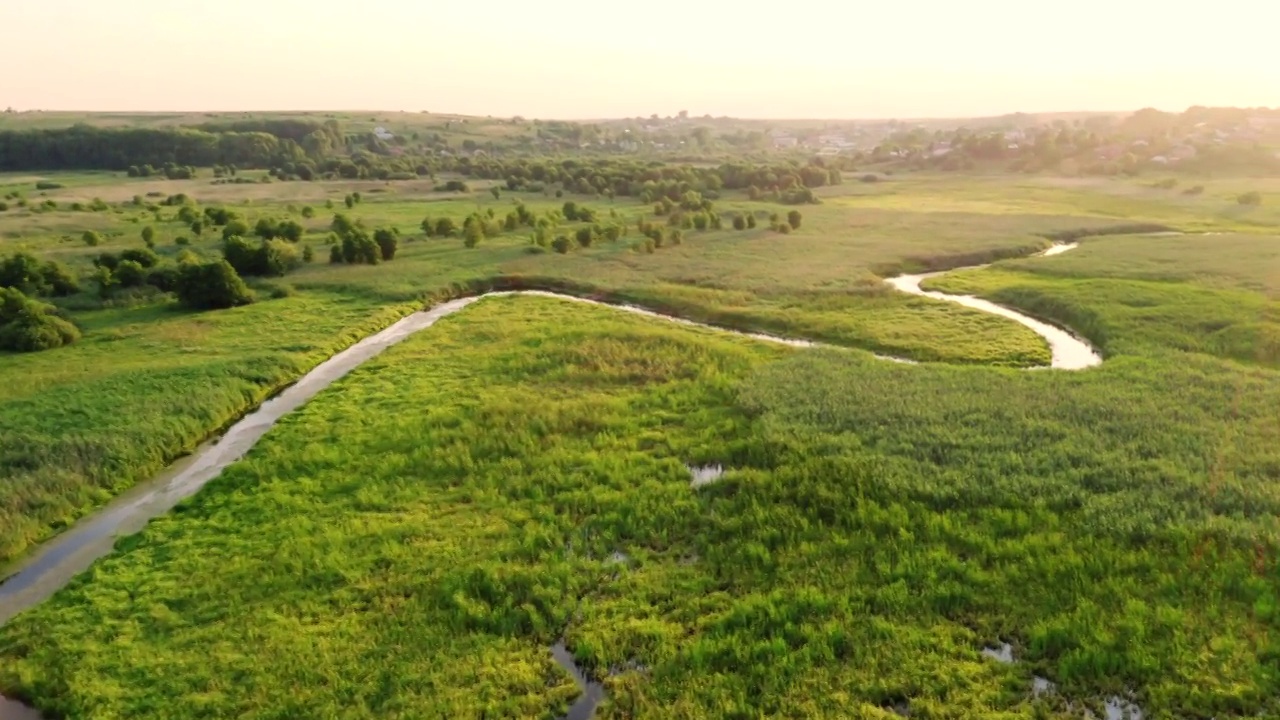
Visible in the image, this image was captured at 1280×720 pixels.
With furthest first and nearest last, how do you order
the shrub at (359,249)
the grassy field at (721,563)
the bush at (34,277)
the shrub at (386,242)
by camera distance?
the shrub at (386,242)
the shrub at (359,249)
the bush at (34,277)
the grassy field at (721,563)

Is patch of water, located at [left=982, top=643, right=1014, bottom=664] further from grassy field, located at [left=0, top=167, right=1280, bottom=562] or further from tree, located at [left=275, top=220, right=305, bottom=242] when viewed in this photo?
tree, located at [left=275, top=220, right=305, bottom=242]

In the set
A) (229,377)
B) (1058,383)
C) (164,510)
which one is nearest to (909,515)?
(1058,383)

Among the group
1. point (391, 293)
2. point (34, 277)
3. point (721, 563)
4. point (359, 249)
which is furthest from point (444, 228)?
point (721, 563)

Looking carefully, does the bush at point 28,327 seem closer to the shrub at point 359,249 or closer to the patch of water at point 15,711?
the shrub at point 359,249

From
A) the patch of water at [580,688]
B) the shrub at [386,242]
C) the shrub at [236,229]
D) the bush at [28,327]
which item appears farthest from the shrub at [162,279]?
the patch of water at [580,688]

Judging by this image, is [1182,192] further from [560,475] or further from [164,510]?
[164,510]

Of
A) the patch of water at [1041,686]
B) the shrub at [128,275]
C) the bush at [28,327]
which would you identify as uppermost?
the shrub at [128,275]

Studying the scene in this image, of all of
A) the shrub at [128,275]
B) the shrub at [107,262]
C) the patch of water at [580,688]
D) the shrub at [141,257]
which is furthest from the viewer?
the shrub at [141,257]
